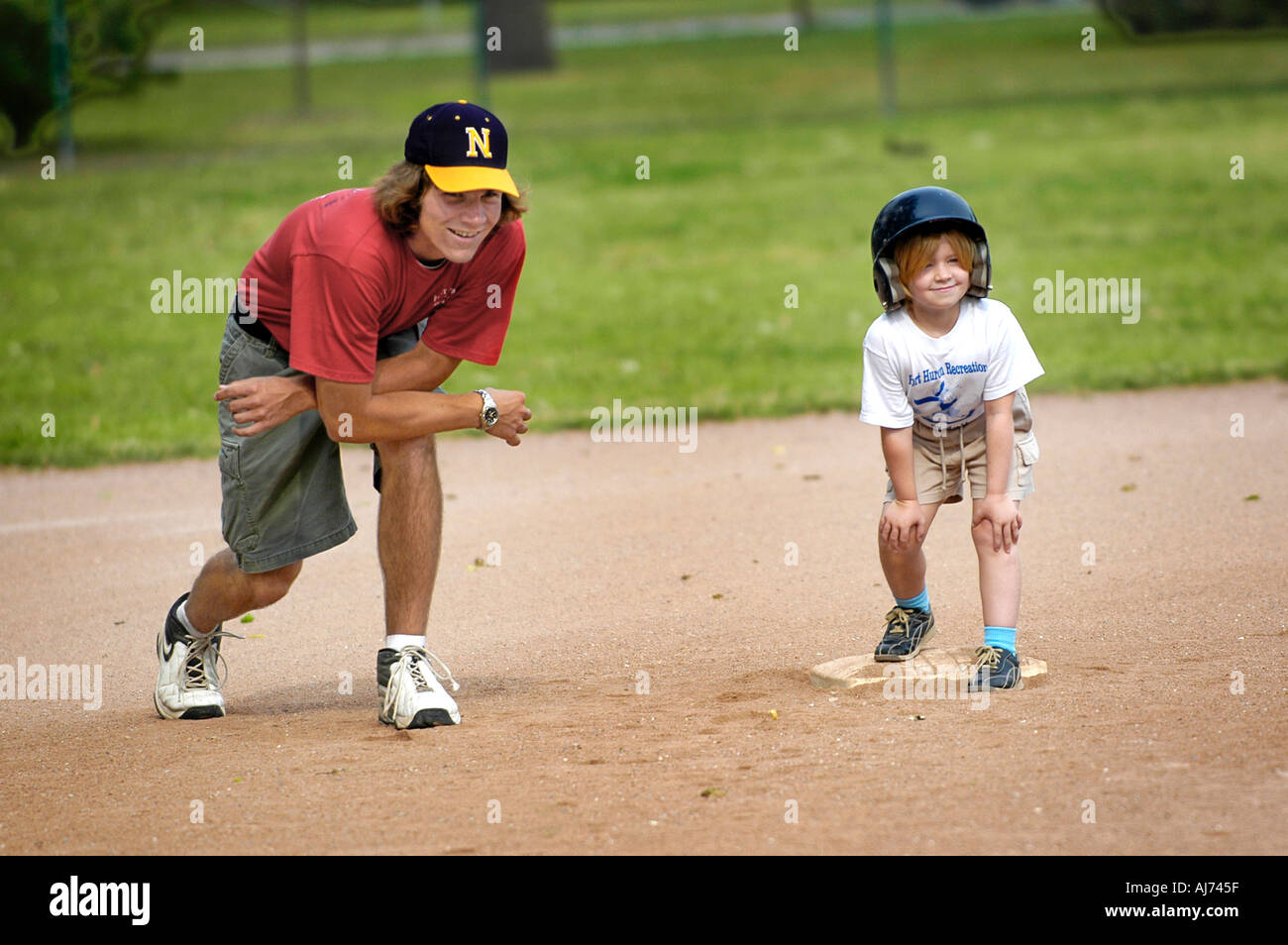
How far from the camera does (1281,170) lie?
13.7 metres

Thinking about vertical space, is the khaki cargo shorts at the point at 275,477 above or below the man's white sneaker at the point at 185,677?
above

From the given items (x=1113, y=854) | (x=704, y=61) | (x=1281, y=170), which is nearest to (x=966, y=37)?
(x=704, y=61)

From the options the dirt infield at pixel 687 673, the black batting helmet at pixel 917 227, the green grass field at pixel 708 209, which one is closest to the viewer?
the dirt infield at pixel 687 673

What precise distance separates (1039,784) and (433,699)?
1617 millimetres

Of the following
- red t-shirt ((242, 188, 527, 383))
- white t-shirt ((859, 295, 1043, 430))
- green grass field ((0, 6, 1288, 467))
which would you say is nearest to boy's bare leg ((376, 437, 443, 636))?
red t-shirt ((242, 188, 527, 383))

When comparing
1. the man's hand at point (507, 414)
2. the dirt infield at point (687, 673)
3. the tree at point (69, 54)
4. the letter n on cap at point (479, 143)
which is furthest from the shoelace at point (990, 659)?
the tree at point (69, 54)

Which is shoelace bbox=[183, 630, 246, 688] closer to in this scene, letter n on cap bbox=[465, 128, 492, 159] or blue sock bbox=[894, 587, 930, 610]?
letter n on cap bbox=[465, 128, 492, 159]

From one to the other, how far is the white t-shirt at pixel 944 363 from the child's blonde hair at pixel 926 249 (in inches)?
5.6

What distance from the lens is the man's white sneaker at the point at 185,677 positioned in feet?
14.8

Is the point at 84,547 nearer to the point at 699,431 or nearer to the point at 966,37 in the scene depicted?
the point at 699,431

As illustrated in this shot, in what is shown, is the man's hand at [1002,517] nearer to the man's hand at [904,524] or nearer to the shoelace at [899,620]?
the man's hand at [904,524]

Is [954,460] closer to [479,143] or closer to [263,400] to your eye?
[479,143]

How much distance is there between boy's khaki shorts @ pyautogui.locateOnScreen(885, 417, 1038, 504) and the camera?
4.31m

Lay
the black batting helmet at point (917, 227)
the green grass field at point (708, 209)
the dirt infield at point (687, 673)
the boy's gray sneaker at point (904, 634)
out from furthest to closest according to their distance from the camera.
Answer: the green grass field at point (708, 209)
the boy's gray sneaker at point (904, 634)
the black batting helmet at point (917, 227)
the dirt infield at point (687, 673)
